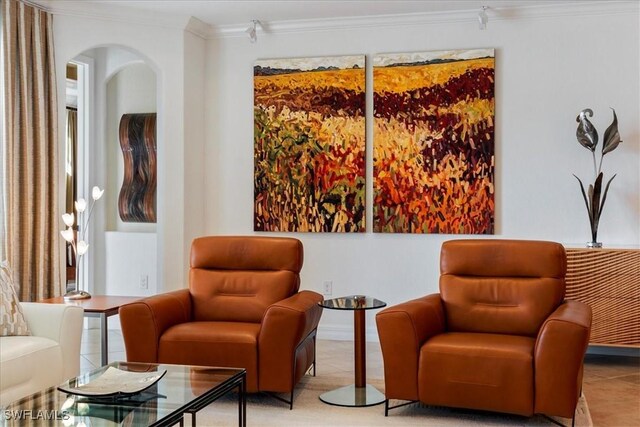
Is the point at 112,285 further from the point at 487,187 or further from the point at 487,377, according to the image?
the point at 487,377

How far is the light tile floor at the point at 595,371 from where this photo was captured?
3832mm

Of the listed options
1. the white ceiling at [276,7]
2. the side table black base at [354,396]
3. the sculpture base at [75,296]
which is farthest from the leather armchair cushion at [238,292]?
the white ceiling at [276,7]

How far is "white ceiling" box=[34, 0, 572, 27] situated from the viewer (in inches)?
208

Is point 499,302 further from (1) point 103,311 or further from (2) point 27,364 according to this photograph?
(2) point 27,364

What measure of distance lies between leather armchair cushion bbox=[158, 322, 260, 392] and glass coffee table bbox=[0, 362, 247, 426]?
0.78 metres

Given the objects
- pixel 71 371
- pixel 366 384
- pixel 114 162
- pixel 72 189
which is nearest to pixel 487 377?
pixel 366 384

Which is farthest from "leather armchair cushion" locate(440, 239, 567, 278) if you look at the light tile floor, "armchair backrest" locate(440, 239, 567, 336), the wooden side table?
the wooden side table

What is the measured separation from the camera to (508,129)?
546 centimetres

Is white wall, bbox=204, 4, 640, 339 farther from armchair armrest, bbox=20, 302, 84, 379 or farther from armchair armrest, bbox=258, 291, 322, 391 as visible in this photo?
armchair armrest, bbox=20, 302, 84, 379

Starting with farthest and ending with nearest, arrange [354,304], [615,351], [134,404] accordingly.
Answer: [615,351] → [354,304] → [134,404]

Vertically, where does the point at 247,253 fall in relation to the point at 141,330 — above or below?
above

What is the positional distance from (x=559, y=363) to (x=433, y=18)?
3.19 m

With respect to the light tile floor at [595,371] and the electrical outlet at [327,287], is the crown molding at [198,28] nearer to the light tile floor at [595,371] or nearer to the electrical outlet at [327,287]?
the electrical outlet at [327,287]

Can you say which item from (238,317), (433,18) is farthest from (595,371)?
(433,18)
